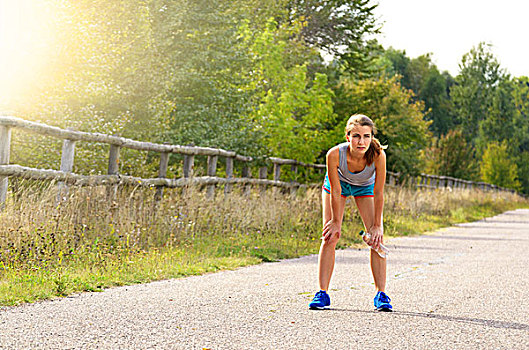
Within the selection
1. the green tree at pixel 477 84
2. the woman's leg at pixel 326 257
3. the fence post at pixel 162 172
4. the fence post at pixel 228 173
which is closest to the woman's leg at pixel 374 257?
the woman's leg at pixel 326 257

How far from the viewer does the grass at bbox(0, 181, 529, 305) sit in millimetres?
7875

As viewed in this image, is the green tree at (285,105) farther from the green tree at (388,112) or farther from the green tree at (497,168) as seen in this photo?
the green tree at (497,168)

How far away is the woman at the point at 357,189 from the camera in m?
6.52

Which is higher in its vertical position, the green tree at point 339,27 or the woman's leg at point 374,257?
the green tree at point 339,27

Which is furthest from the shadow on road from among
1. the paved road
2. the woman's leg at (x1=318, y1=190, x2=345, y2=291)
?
the woman's leg at (x1=318, y1=190, x2=345, y2=291)

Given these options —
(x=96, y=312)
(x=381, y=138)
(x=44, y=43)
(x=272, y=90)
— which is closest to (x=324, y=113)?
(x=272, y=90)

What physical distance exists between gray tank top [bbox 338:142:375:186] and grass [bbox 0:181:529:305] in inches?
106

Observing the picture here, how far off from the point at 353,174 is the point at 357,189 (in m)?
0.18

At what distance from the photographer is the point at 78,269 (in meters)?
8.25

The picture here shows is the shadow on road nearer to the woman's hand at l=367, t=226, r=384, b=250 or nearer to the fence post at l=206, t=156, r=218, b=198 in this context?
the woman's hand at l=367, t=226, r=384, b=250

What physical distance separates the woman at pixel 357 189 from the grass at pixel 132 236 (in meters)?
2.37

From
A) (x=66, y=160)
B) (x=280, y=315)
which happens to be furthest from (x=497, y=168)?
(x=280, y=315)

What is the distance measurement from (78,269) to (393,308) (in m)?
3.46

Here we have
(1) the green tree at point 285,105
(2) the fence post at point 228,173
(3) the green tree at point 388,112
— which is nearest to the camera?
(2) the fence post at point 228,173
